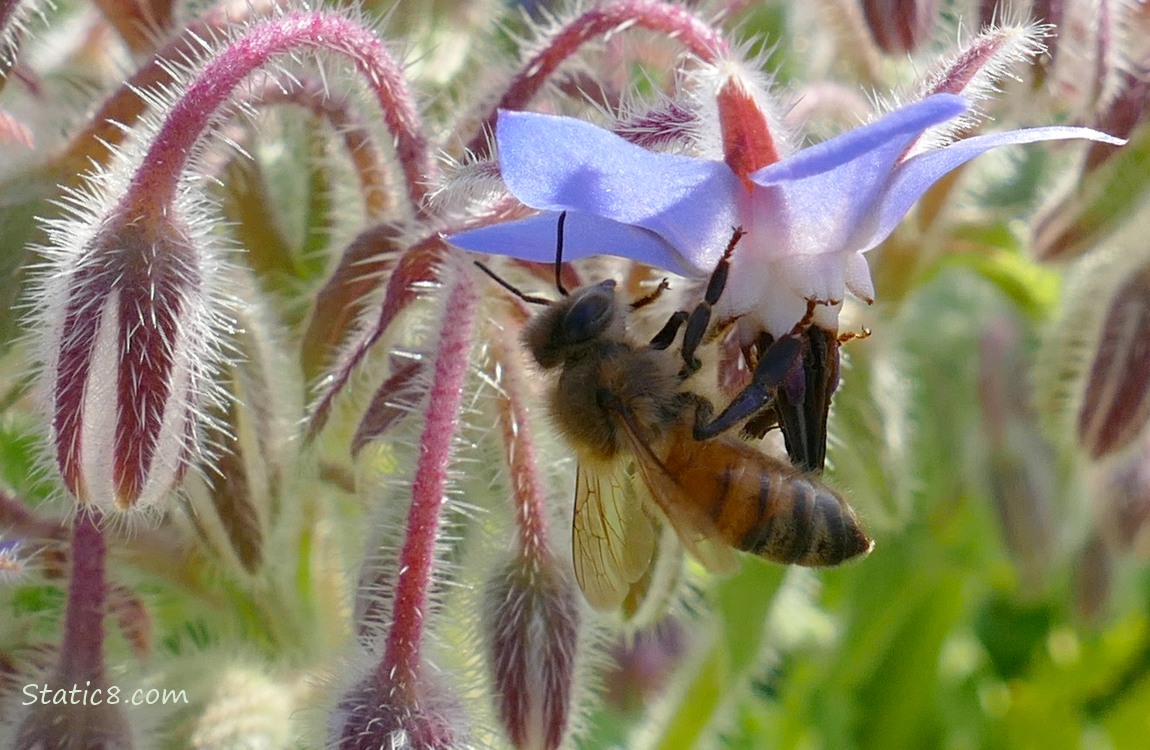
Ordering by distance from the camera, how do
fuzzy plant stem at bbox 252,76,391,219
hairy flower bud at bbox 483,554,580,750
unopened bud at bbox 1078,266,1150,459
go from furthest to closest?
unopened bud at bbox 1078,266,1150,459 < fuzzy plant stem at bbox 252,76,391,219 < hairy flower bud at bbox 483,554,580,750

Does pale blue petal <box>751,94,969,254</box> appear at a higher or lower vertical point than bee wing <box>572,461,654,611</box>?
higher

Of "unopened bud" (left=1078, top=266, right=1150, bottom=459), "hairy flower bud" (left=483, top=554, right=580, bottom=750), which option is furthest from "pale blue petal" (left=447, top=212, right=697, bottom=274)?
"unopened bud" (left=1078, top=266, right=1150, bottom=459)

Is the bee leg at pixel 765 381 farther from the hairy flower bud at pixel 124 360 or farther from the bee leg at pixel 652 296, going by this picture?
the hairy flower bud at pixel 124 360

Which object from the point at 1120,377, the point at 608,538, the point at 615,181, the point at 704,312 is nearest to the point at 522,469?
the point at 608,538

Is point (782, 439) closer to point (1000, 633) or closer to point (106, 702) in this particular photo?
point (106, 702)

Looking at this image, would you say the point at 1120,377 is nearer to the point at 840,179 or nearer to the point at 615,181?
the point at 840,179
